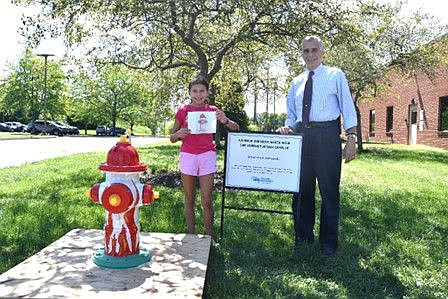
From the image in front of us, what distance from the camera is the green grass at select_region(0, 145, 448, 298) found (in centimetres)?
378

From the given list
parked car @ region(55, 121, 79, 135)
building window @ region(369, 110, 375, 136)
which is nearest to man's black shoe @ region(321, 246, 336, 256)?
building window @ region(369, 110, 375, 136)

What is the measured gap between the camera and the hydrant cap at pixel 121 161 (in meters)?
3.44

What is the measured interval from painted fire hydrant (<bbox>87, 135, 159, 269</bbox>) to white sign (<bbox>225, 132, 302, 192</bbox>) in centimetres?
140

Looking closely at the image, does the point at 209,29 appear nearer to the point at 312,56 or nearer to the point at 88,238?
the point at 312,56

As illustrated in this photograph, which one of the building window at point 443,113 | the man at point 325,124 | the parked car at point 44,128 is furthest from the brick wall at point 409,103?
the parked car at point 44,128

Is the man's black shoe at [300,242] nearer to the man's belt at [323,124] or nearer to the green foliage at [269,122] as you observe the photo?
the man's belt at [323,124]

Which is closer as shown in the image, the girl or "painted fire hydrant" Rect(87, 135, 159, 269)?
"painted fire hydrant" Rect(87, 135, 159, 269)

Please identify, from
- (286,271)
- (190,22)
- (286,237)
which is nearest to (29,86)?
(190,22)

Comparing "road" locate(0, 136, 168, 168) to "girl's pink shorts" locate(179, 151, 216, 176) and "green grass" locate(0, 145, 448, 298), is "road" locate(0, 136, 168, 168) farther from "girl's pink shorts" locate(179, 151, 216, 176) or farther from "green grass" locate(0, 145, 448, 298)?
"girl's pink shorts" locate(179, 151, 216, 176)

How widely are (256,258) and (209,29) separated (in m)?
6.57

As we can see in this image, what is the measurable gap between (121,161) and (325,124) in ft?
6.74

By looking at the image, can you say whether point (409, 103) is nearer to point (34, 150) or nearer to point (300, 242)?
point (34, 150)

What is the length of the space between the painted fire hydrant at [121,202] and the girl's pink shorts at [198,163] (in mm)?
863

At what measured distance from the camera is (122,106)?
55.0 metres
